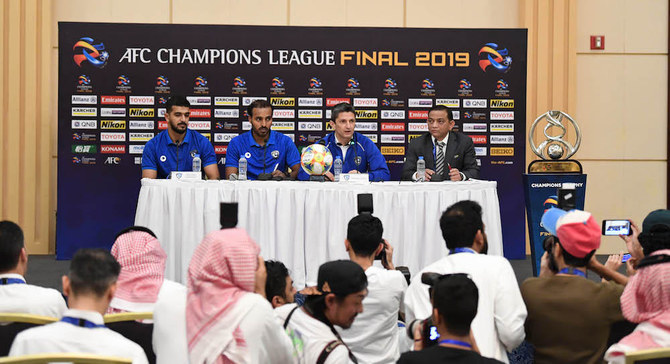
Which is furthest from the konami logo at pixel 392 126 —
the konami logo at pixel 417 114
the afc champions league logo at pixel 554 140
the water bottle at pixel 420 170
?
the water bottle at pixel 420 170

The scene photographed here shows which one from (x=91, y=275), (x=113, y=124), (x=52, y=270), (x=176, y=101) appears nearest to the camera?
(x=91, y=275)

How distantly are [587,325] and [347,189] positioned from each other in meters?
3.31

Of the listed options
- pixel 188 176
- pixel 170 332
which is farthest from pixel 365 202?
pixel 170 332

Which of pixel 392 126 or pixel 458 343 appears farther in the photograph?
pixel 392 126

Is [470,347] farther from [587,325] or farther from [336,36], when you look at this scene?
[336,36]

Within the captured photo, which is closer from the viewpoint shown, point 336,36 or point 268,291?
point 268,291

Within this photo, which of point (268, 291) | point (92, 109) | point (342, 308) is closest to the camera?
point (342, 308)

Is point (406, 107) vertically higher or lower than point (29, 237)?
higher

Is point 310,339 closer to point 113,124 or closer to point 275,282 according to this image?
point 275,282

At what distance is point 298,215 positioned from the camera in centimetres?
618

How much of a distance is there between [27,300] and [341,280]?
1.23 metres

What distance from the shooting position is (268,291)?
335 centimetres

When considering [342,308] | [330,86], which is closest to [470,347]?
[342,308]

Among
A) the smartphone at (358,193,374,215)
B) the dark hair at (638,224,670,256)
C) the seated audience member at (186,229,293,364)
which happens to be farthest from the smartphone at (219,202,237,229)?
the smartphone at (358,193,374,215)
